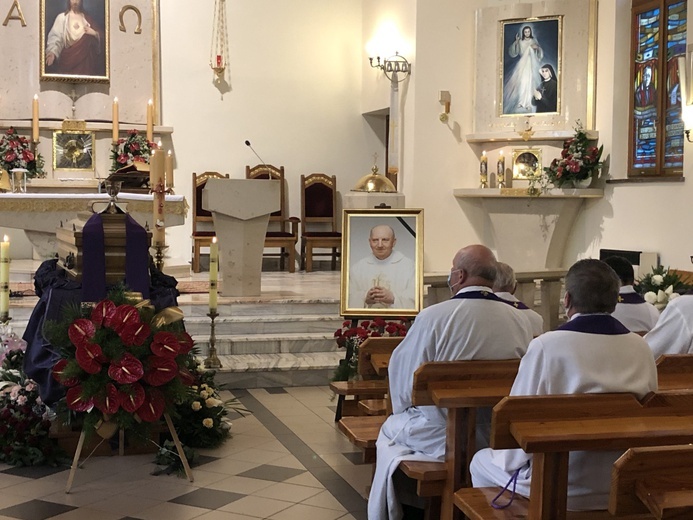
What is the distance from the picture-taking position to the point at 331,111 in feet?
40.1

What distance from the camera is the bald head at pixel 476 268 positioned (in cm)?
382

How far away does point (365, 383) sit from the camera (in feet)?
16.9

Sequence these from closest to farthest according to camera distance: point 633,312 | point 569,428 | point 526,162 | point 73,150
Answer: point 569,428
point 633,312
point 526,162
point 73,150

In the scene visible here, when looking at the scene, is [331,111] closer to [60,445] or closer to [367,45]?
[367,45]

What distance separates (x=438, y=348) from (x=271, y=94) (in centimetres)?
875

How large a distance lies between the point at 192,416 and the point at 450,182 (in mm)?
6403

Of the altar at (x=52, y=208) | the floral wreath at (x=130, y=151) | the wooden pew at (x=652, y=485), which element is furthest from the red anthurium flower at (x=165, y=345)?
the floral wreath at (x=130, y=151)

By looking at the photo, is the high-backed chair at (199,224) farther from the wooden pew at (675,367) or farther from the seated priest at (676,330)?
the wooden pew at (675,367)

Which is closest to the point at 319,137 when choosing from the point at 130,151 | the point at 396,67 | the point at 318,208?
the point at 318,208

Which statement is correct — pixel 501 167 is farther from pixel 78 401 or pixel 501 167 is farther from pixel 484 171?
pixel 78 401

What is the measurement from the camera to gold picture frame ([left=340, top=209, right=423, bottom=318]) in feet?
19.3

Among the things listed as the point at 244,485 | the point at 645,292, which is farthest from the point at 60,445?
the point at 645,292

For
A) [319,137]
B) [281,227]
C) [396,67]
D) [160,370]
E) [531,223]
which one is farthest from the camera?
[319,137]

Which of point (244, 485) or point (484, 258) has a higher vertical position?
point (484, 258)
